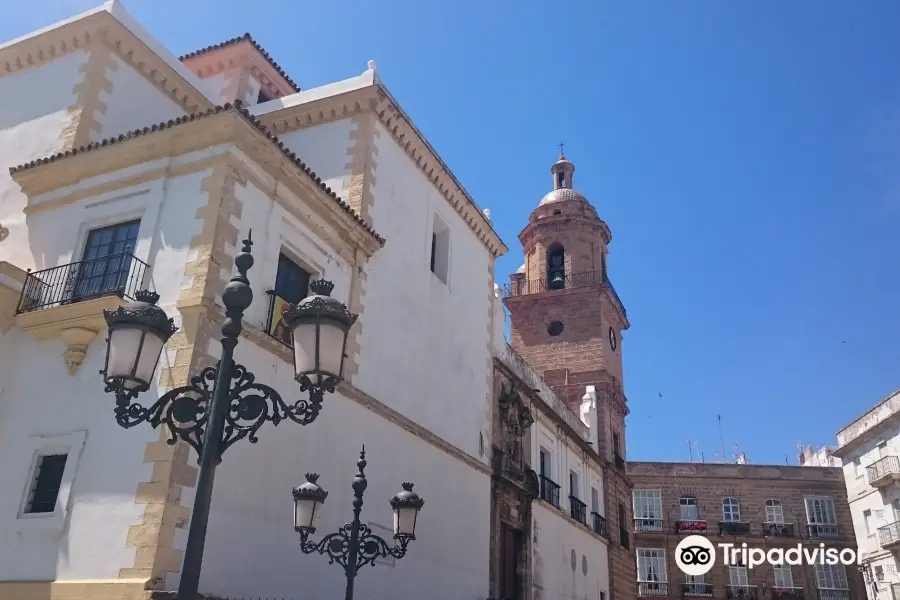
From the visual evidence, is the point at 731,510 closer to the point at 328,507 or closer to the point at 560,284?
the point at 560,284

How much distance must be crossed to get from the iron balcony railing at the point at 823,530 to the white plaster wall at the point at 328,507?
2937cm

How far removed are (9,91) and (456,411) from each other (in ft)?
32.4

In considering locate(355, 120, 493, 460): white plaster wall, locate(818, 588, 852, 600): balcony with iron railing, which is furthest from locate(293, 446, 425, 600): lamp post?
locate(818, 588, 852, 600): balcony with iron railing

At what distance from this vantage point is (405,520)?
984cm

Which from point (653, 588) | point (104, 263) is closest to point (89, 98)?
point (104, 263)

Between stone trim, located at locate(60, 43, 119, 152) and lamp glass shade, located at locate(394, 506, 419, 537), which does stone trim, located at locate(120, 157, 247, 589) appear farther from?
stone trim, located at locate(60, 43, 119, 152)

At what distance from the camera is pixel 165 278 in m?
9.89

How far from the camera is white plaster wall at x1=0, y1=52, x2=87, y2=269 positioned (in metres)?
12.1

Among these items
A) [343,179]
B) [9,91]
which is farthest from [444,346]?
[9,91]

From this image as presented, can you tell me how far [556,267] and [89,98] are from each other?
20.4m

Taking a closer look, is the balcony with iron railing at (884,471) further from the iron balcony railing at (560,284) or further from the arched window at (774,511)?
the iron balcony railing at (560,284)

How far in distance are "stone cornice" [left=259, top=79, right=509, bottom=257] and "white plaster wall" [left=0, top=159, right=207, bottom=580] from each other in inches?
172

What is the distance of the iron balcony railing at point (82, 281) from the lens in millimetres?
10094

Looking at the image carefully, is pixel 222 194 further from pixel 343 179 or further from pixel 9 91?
pixel 9 91
